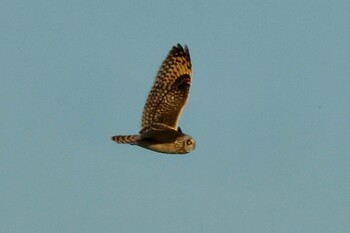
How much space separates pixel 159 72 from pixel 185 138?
13.9 ft

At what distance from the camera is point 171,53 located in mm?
28672

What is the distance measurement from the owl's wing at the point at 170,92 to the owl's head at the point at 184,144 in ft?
4.62

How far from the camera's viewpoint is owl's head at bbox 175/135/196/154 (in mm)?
24766

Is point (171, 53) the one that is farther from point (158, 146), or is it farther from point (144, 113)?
point (158, 146)

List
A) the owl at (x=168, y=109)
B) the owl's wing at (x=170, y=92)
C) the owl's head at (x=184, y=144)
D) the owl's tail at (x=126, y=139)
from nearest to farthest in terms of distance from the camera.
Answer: the owl's head at (x=184, y=144) → the owl at (x=168, y=109) → the owl's tail at (x=126, y=139) → the owl's wing at (x=170, y=92)

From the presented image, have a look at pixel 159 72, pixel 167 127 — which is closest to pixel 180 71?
pixel 159 72

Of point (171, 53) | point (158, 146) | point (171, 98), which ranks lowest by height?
point (158, 146)

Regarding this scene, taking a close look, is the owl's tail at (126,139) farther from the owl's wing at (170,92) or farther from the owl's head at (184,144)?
the owl's head at (184,144)

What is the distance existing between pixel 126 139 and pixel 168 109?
1.79 m

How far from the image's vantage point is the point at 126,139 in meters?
26.2

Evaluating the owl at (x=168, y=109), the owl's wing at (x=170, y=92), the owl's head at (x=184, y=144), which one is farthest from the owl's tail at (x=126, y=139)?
the owl's head at (x=184, y=144)

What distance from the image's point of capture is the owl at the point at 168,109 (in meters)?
25.0

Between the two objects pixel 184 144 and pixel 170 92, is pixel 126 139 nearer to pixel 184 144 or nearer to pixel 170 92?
pixel 184 144

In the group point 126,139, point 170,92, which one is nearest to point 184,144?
point 126,139
